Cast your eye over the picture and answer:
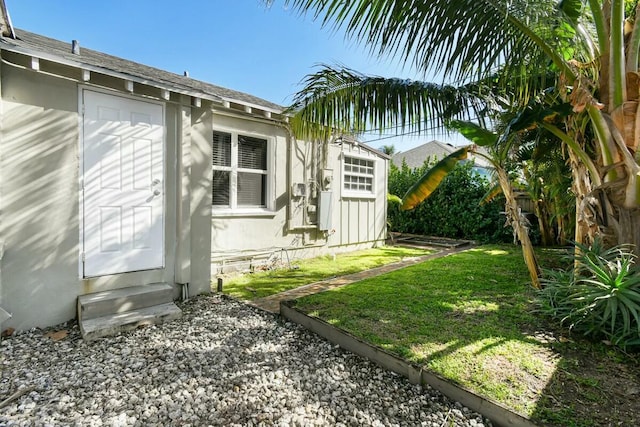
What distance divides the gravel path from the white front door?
1085 mm

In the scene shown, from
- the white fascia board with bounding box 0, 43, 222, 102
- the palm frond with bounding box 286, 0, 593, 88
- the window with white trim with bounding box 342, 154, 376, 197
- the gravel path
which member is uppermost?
the palm frond with bounding box 286, 0, 593, 88

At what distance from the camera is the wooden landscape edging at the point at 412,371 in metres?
2.34

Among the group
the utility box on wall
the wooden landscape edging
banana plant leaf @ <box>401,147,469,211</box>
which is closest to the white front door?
the wooden landscape edging

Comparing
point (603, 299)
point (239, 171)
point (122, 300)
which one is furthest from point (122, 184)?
point (603, 299)

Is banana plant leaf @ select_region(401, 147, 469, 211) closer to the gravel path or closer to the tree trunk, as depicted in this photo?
the gravel path

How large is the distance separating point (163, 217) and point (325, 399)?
3734 millimetres

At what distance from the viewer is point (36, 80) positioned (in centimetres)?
390

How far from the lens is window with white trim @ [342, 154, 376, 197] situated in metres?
9.75

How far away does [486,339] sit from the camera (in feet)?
11.4

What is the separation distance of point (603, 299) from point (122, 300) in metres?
5.84

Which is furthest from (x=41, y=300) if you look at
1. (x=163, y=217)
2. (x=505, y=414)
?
(x=505, y=414)

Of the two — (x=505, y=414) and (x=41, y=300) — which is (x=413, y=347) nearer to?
(x=505, y=414)

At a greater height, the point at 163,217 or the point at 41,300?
the point at 163,217

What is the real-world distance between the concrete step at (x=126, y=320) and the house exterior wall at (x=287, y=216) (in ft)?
7.29
